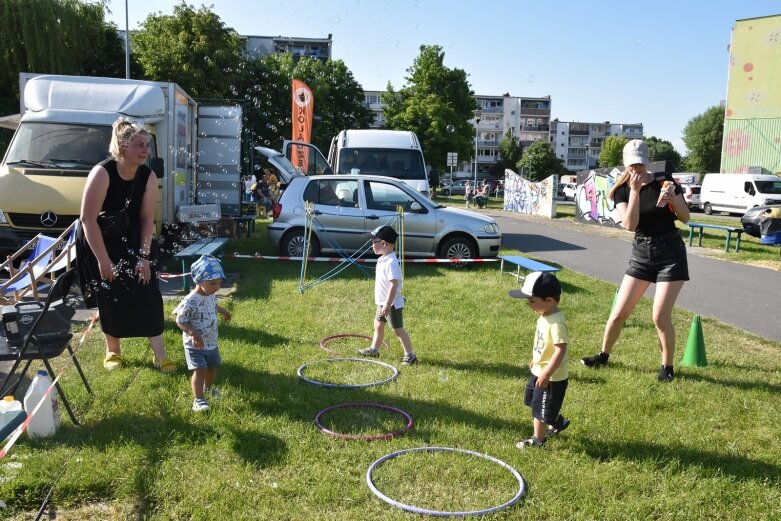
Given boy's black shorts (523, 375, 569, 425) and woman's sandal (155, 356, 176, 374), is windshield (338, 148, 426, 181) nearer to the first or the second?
woman's sandal (155, 356, 176, 374)

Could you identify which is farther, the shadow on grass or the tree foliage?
the tree foliage

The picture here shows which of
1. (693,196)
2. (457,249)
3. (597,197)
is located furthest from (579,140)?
(457,249)

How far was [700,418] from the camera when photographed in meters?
4.73

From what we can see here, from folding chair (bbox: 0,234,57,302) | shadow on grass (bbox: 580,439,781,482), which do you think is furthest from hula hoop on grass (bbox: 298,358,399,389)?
folding chair (bbox: 0,234,57,302)

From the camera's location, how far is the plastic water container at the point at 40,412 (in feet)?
13.5

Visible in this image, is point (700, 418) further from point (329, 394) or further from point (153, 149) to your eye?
point (153, 149)

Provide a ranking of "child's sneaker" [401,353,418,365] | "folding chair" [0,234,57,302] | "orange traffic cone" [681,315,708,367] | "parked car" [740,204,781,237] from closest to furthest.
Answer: "folding chair" [0,234,57,302]
"child's sneaker" [401,353,418,365]
"orange traffic cone" [681,315,708,367]
"parked car" [740,204,781,237]

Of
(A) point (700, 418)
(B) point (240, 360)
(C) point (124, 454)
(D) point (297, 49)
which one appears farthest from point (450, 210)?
(D) point (297, 49)

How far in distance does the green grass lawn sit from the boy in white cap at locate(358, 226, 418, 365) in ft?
0.85

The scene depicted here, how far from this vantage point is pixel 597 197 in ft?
86.7

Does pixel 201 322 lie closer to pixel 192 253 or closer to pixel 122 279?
pixel 122 279

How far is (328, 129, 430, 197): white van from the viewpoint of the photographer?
1533cm

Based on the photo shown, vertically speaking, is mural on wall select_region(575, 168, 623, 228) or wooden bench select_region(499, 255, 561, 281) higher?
mural on wall select_region(575, 168, 623, 228)

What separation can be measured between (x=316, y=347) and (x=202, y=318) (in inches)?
78.2
